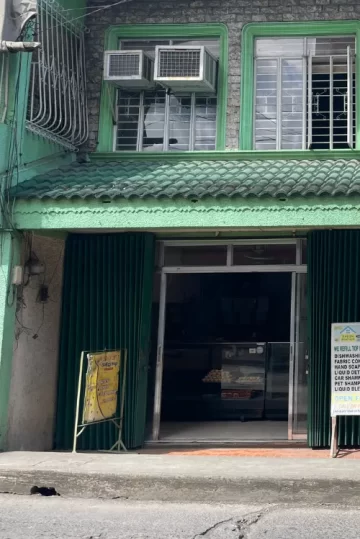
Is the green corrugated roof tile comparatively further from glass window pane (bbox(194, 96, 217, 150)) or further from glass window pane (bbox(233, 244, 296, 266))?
glass window pane (bbox(233, 244, 296, 266))

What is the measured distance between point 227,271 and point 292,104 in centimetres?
265

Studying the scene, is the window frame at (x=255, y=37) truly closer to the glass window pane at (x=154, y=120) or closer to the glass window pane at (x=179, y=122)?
the glass window pane at (x=179, y=122)

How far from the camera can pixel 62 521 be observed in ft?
26.0

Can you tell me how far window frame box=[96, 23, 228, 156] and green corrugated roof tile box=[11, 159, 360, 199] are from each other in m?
0.75

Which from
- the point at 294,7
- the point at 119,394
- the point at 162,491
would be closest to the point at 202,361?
the point at 119,394

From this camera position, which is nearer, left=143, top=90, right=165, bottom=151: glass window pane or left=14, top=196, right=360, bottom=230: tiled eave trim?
left=14, top=196, right=360, bottom=230: tiled eave trim

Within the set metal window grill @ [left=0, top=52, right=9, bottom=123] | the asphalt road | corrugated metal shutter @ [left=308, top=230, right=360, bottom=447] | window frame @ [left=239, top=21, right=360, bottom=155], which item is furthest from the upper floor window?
the asphalt road

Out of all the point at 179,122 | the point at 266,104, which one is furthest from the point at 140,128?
the point at 266,104

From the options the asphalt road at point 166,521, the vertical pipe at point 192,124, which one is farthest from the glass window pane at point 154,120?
the asphalt road at point 166,521

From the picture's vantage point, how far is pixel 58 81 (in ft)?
42.0

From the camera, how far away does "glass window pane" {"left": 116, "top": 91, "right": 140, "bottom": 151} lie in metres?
13.3

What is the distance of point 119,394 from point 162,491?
3073 mm

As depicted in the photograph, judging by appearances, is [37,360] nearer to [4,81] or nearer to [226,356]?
[226,356]

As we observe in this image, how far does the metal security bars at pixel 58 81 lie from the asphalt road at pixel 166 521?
18.2 feet
